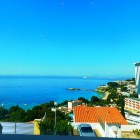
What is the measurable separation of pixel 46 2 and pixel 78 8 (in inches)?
28.0

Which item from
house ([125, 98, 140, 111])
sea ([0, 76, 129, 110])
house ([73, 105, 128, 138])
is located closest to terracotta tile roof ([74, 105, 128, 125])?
house ([73, 105, 128, 138])

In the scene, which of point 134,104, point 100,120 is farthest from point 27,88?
point 134,104

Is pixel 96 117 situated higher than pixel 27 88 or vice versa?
pixel 27 88

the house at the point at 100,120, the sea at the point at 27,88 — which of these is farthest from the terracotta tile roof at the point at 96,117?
the sea at the point at 27,88

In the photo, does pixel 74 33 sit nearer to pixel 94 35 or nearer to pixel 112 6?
pixel 94 35

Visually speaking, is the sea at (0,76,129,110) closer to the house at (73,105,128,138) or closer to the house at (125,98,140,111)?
the house at (125,98,140,111)

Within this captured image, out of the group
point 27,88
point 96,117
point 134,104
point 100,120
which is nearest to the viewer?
point 100,120

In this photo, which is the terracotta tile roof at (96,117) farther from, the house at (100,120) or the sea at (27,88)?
the sea at (27,88)

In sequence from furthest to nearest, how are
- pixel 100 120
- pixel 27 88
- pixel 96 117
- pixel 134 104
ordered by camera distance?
pixel 134 104 → pixel 96 117 → pixel 27 88 → pixel 100 120

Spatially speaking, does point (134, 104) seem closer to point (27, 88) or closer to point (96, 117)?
point (96, 117)

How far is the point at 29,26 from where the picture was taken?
430 cm

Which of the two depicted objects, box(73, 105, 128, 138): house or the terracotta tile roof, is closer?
box(73, 105, 128, 138): house

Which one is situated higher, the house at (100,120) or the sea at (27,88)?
the sea at (27,88)

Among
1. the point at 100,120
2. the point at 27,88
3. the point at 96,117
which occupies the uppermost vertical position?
the point at 27,88
